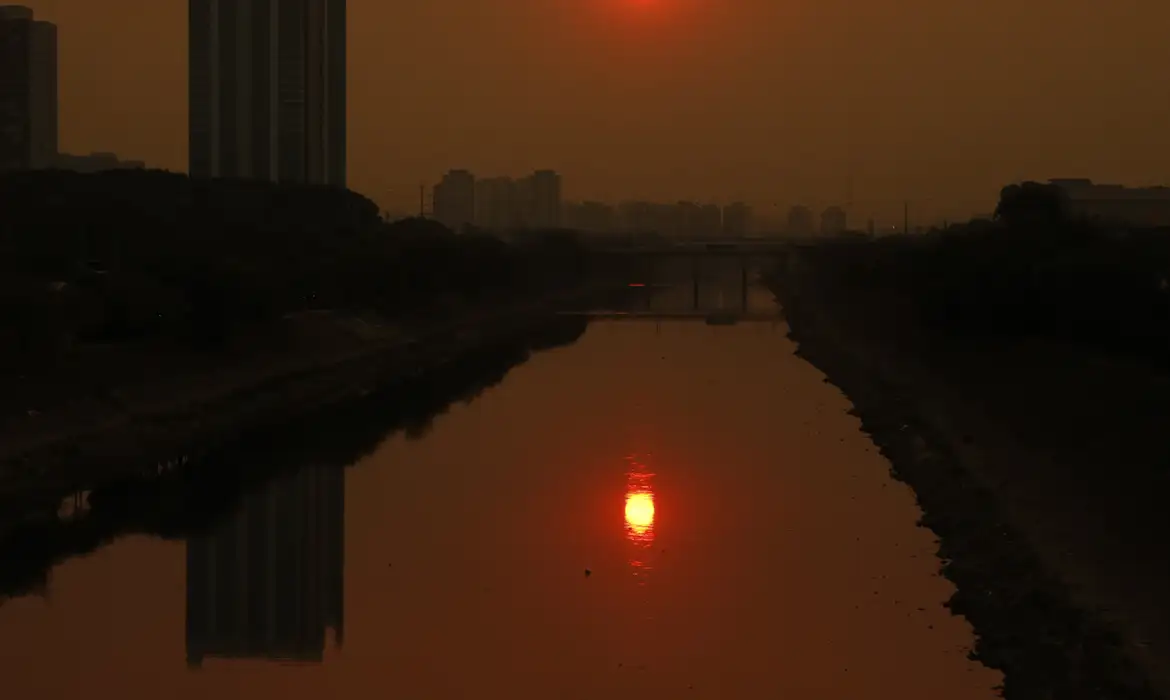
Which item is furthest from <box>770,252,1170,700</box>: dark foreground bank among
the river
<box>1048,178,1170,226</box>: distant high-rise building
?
<box>1048,178,1170,226</box>: distant high-rise building

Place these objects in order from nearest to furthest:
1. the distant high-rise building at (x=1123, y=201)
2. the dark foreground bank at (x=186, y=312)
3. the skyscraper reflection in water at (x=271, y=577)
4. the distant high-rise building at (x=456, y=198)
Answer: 1. the skyscraper reflection in water at (x=271, y=577)
2. the dark foreground bank at (x=186, y=312)
3. the distant high-rise building at (x=1123, y=201)
4. the distant high-rise building at (x=456, y=198)

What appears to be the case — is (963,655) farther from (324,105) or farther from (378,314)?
(324,105)

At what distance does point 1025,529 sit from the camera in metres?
11.4

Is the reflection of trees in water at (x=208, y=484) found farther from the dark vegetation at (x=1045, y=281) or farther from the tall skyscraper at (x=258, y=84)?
the tall skyscraper at (x=258, y=84)

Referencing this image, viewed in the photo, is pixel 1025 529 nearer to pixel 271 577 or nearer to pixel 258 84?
pixel 271 577

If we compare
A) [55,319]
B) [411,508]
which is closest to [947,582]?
[411,508]

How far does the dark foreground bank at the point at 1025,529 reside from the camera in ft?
26.7

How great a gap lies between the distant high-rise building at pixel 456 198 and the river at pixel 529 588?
345 ft

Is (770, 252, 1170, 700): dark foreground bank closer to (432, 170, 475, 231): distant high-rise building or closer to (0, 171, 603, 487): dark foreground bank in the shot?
(0, 171, 603, 487): dark foreground bank

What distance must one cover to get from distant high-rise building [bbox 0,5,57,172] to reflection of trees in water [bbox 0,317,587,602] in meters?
48.8

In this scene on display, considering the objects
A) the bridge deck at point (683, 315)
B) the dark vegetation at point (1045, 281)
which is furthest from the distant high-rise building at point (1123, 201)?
the dark vegetation at point (1045, 281)

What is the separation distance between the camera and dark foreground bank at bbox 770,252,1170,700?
8141 millimetres

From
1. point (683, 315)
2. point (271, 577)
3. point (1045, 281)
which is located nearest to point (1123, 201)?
point (683, 315)

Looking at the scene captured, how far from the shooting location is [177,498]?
Answer: 14.8 meters
